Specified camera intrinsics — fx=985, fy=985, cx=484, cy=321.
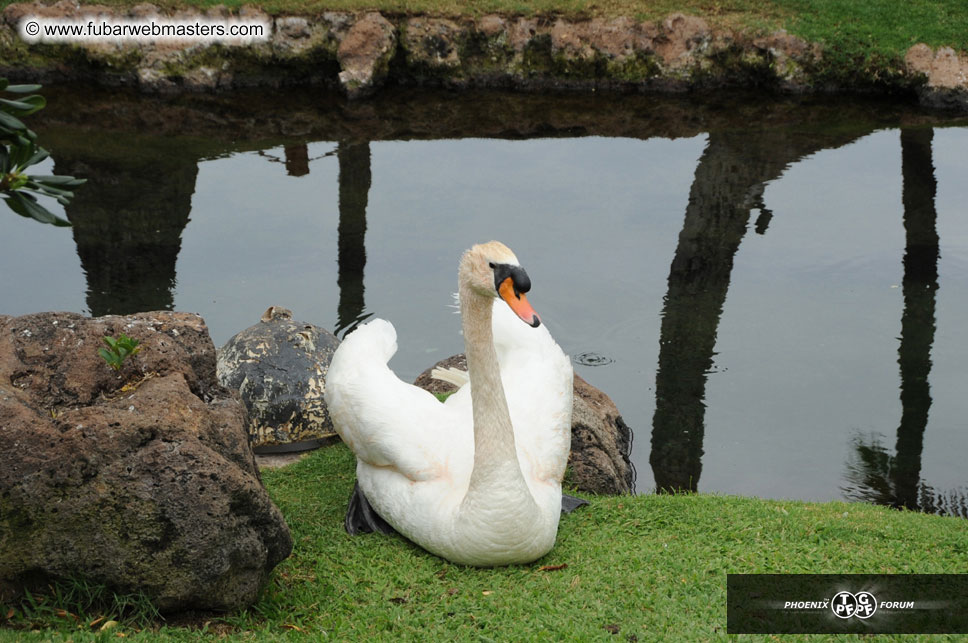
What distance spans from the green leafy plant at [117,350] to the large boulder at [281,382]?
249cm

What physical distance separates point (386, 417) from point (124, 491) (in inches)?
62.8

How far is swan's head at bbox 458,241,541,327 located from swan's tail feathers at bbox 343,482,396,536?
1.47 metres

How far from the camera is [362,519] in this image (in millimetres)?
5379

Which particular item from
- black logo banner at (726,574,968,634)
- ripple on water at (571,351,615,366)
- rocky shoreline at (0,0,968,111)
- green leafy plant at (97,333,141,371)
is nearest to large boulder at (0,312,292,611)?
green leafy plant at (97,333,141,371)

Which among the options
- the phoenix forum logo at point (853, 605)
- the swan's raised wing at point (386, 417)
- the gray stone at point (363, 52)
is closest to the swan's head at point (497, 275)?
the swan's raised wing at point (386, 417)

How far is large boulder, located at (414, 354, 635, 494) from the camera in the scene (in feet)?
20.3

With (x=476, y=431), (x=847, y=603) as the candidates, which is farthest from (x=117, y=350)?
(x=847, y=603)

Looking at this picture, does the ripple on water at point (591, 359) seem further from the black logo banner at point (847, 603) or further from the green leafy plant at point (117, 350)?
the green leafy plant at point (117, 350)

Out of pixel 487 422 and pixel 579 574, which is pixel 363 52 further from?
pixel 579 574

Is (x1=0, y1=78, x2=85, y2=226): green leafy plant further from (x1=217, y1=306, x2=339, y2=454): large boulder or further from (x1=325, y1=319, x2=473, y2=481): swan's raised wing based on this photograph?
(x1=217, y1=306, x2=339, y2=454): large boulder

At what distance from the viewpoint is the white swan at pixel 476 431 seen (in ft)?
15.2

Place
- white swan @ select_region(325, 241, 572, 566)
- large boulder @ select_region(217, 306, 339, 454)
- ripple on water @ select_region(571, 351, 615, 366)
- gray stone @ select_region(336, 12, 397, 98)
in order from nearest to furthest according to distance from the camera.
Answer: white swan @ select_region(325, 241, 572, 566) < large boulder @ select_region(217, 306, 339, 454) < ripple on water @ select_region(571, 351, 615, 366) < gray stone @ select_region(336, 12, 397, 98)

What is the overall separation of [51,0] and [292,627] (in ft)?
46.8

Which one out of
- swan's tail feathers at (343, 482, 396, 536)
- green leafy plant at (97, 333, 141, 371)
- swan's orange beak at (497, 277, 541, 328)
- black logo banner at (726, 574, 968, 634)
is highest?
swan's orange beak at (497, 277, 541, 328)
